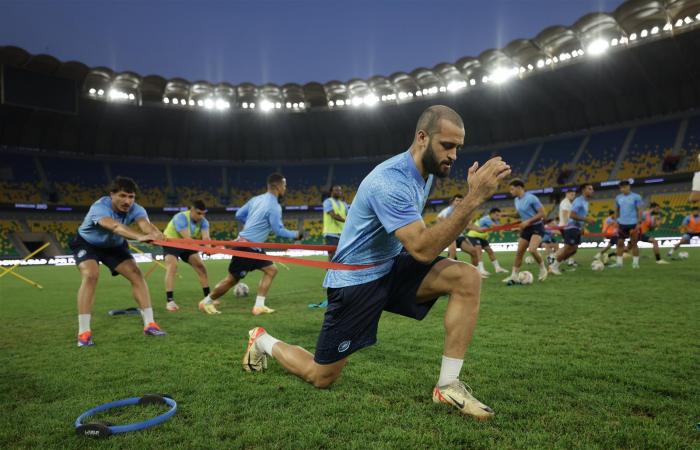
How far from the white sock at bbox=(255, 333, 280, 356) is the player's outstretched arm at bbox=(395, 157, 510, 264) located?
175cm

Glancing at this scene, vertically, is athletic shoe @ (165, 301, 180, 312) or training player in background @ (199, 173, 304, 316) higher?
training player in background @ (199, 173, 304, 316)

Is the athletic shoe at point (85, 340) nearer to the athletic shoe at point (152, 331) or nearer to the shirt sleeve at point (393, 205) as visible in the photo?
the athletic shoe at point (152, 331)

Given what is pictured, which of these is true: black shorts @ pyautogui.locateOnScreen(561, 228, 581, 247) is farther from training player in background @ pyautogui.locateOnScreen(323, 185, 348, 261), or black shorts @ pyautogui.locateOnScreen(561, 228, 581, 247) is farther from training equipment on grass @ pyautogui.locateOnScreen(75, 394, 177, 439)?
training equipment on grass @ pyautogui.locateOnScreen(75, 394, 177, 439)

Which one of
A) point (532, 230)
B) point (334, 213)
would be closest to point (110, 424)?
point (334, 213)

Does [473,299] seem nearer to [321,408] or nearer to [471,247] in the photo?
[321,408]

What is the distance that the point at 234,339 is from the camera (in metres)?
5.49

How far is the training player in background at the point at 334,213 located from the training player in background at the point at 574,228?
6.00 meters

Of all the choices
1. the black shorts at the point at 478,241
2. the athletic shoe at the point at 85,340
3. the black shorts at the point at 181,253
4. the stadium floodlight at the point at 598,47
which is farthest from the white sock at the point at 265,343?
the stadium floodlight at the point at 598,47

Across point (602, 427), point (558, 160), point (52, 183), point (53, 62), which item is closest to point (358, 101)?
point (558, 160)

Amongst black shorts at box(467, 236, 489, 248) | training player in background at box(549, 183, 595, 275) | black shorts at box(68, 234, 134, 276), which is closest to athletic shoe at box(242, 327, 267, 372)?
black shorts at box(68, 234, 134, 276)

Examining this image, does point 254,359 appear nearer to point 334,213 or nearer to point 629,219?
point 334,213

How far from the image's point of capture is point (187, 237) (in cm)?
906

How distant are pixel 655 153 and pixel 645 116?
3.97m

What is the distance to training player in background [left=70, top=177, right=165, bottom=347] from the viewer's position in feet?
17.7
